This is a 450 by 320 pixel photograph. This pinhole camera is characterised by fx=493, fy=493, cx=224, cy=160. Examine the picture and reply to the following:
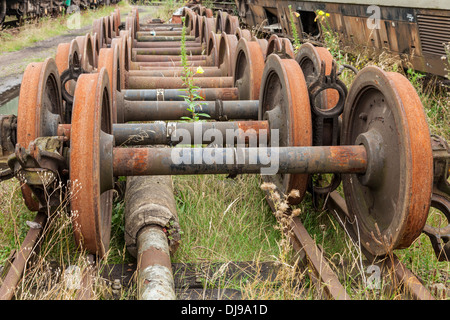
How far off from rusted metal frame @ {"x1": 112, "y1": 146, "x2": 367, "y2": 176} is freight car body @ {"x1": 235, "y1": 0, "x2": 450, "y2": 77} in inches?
79.4

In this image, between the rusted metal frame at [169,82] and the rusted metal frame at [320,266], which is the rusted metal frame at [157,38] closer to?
the rusted metal frame at [169,82]

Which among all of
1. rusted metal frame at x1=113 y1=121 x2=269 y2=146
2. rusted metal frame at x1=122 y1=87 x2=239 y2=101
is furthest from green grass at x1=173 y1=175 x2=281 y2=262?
rusted metal frame at x1=122 y1=87 x2=239 y2=101

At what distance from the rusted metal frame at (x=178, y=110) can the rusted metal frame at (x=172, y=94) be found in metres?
0.37

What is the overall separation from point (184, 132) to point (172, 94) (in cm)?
129

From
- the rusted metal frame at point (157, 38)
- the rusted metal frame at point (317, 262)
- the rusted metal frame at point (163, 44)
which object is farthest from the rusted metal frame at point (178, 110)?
the rusted metal frame at point (157, 38)

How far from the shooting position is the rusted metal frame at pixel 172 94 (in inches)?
179

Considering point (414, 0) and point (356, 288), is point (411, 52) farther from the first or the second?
point (356, 288)

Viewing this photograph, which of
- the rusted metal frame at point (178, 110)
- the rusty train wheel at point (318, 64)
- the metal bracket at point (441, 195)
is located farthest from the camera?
the rusted metal frame at point (178, 110)

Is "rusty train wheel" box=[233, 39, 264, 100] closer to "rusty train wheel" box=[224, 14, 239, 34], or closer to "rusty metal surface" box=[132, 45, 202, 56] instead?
"rusty metal surface" box=[132, 45, 202, 56]

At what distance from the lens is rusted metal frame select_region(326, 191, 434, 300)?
2379 millimetres

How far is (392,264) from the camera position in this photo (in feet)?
8.50

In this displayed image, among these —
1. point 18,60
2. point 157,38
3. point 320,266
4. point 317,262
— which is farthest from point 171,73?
point 18,60

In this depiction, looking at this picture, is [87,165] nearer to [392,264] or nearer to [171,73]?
[392,264]

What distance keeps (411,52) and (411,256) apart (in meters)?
3.47
